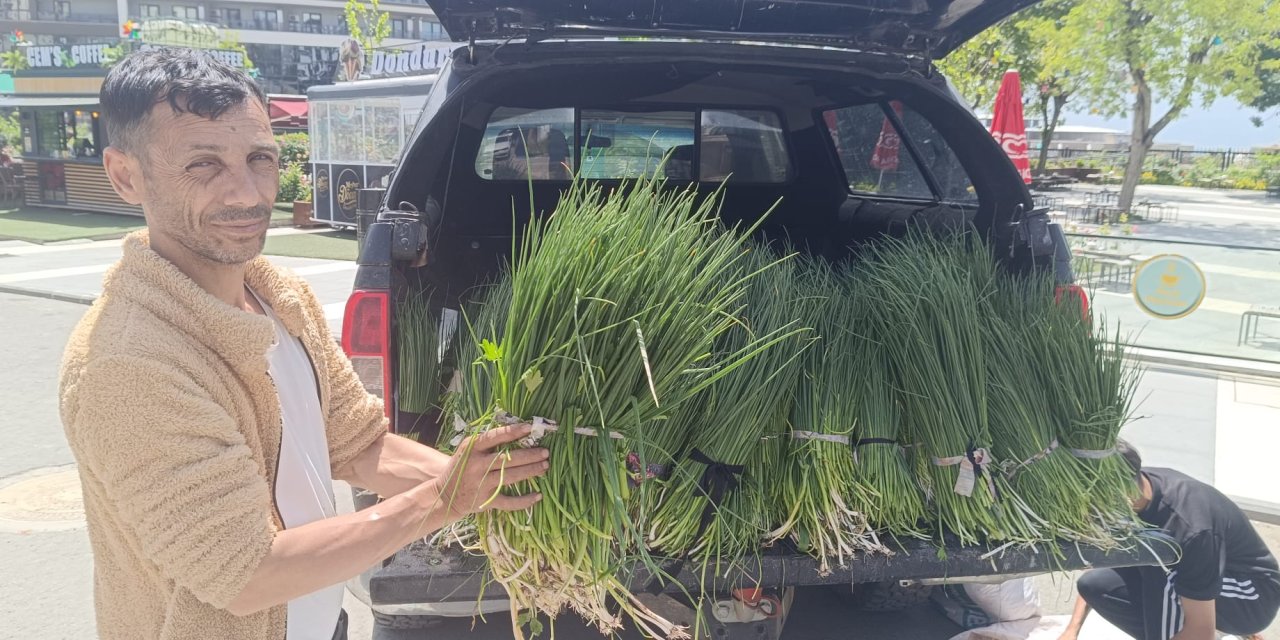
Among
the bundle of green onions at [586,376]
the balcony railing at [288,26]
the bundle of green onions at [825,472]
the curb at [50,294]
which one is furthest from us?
the balcony railing at [288,26]

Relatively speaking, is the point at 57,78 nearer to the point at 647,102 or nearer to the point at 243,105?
the point at 647,102

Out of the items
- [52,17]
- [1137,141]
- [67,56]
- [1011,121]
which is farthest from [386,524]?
[52,17]

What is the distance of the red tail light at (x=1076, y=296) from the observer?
2.45 meters

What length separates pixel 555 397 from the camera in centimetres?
158

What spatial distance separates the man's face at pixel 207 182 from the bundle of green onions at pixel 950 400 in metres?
1.51

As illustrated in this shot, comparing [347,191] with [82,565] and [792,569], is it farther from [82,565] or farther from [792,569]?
[792,569]

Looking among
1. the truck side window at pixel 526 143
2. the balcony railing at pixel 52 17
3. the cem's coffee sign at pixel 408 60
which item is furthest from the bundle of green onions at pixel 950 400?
the balcony railing at pixel 52 17

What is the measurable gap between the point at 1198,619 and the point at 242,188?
112 inches

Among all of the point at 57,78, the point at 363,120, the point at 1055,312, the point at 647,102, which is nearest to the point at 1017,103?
the point at 647,102

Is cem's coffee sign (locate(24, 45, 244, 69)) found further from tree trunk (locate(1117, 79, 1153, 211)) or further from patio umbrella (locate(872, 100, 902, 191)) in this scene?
patio umbrella (locate(872, 100, 902, 191))

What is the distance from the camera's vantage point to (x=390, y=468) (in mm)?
1808

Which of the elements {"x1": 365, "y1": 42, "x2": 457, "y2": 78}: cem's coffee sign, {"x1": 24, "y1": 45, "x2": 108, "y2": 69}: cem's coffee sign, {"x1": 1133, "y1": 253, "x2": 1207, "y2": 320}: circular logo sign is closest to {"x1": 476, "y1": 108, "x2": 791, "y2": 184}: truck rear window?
{"x1": 1133, "y1": 253, "x2": 1207, "y2": 320}: circular logo sign

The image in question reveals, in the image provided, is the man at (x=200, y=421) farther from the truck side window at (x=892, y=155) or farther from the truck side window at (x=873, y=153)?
the truck side window at (x=873, y=153)

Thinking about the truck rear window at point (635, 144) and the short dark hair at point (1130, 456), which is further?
the truck rear window at point (635, 144)
